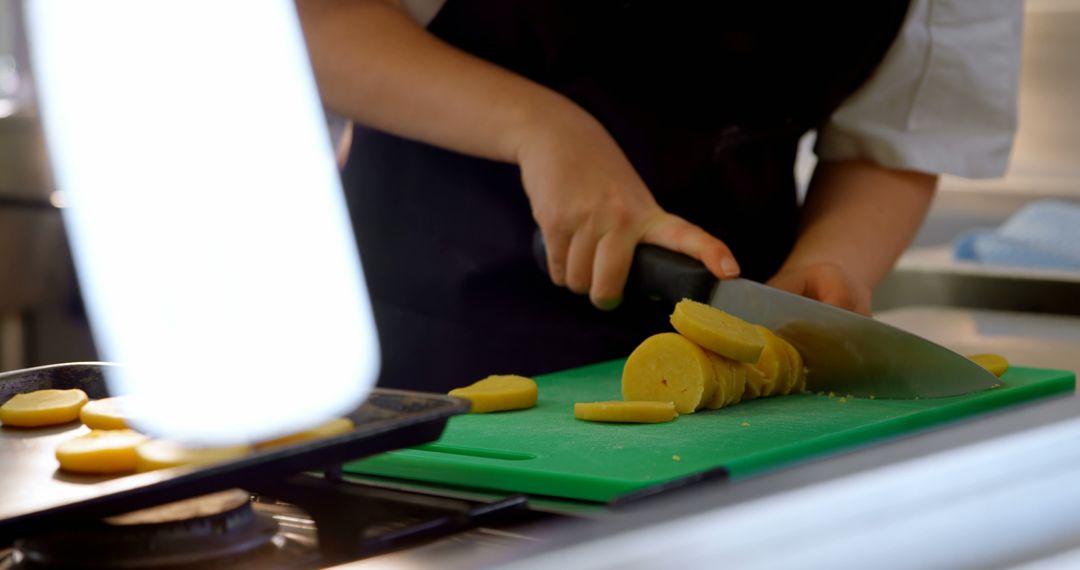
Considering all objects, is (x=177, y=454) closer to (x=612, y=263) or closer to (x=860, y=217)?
(x=612, y=263)

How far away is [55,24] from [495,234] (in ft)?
8.66

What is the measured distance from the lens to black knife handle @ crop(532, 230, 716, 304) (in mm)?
1033

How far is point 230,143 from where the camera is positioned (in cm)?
222

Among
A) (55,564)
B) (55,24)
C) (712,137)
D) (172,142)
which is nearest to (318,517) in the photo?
(55,564)

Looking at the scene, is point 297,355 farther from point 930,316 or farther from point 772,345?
point 930,316

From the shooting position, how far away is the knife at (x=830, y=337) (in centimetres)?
95

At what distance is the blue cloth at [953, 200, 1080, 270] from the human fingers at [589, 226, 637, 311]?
90 centimetres

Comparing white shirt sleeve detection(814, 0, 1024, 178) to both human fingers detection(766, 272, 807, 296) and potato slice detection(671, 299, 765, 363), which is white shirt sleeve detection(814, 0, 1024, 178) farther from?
potato slice detection(671, 299, 765, 363)

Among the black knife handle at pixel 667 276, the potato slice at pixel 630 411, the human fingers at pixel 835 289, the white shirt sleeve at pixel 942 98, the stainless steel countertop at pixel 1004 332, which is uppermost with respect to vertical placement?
the white shirt sleeve at pixel 942 98

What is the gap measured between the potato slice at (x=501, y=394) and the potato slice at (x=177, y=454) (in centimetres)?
33

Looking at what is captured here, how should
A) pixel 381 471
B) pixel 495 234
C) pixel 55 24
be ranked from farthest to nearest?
pixel 55 24
pixel 495 234
pixel 381 471

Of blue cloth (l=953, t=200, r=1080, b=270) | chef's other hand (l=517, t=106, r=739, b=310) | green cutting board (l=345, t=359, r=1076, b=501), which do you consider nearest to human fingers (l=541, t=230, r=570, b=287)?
chef's other hand (l=517, t=106, r=739, b=310)

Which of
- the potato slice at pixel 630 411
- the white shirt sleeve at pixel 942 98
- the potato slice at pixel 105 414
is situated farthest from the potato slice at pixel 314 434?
the white shirt sleeve at pixel 942 98

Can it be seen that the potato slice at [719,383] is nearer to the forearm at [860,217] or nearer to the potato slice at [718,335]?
the potato slice at [718,335]
